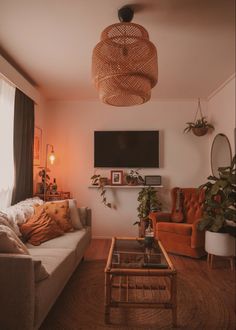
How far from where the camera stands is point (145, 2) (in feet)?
6.51

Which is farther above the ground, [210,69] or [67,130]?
[210,69]

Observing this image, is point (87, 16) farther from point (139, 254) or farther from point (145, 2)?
point (139, 254)

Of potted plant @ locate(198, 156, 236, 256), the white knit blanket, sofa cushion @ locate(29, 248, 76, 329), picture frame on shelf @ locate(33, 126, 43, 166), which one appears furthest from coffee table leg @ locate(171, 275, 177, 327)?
picture frame on shelf @ locate(33, 126, 43, 166)

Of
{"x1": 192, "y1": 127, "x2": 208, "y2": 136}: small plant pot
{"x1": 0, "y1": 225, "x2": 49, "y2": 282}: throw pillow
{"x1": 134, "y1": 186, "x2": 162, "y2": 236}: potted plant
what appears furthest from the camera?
{"x1": 192, "y1": 127, "x2": 208, "y2": 136}: small plant pot

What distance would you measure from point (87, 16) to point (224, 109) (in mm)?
2503

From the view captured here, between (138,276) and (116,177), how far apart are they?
235 centimetres

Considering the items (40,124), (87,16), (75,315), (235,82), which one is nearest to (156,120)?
(235,82)

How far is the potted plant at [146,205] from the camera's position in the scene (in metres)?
4.09

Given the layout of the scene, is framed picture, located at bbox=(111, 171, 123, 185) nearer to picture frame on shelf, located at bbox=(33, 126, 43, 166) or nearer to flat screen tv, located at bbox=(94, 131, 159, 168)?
flat screen tv, located at bbox=(94, 131, 159, 168)

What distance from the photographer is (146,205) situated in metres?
4.11

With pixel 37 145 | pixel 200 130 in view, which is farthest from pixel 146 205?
pixel 37 145

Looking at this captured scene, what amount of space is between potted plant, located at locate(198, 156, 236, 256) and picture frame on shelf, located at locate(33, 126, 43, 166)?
8.84 ft

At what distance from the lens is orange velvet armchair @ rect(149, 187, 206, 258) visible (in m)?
3.30

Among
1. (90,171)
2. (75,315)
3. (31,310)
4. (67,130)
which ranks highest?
(67,130)
